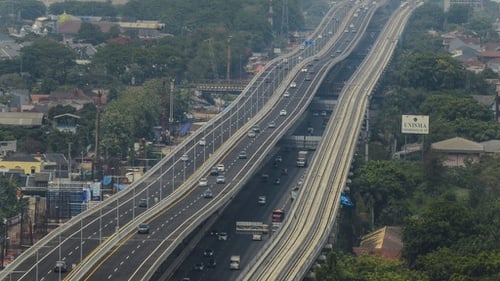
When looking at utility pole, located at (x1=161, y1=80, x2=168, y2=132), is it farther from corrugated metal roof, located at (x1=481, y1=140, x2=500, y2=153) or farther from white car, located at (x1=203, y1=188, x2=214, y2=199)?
white car, located at (x1=203, y1=188, x2=214, y2=199)

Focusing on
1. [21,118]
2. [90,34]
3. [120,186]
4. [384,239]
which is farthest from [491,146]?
[90,34]

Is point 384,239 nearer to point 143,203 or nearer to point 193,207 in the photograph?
point 193,207

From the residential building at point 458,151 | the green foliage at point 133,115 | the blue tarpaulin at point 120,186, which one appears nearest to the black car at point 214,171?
the blue tarpaulin at point 120,186

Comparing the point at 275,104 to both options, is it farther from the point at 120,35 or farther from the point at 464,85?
the point at 120,35

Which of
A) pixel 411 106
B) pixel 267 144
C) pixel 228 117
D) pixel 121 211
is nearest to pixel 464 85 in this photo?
pixel 411 106

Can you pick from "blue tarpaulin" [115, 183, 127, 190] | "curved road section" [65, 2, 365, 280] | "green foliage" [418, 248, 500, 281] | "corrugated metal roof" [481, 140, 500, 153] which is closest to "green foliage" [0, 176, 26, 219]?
"blue tarpaulin" [115, 183, 127, 190]

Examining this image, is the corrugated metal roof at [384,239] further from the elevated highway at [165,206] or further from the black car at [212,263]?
the black car at [212,263]

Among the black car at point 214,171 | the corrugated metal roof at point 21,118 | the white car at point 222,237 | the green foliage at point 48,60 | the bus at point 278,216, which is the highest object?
the green foliage at point 48,60
